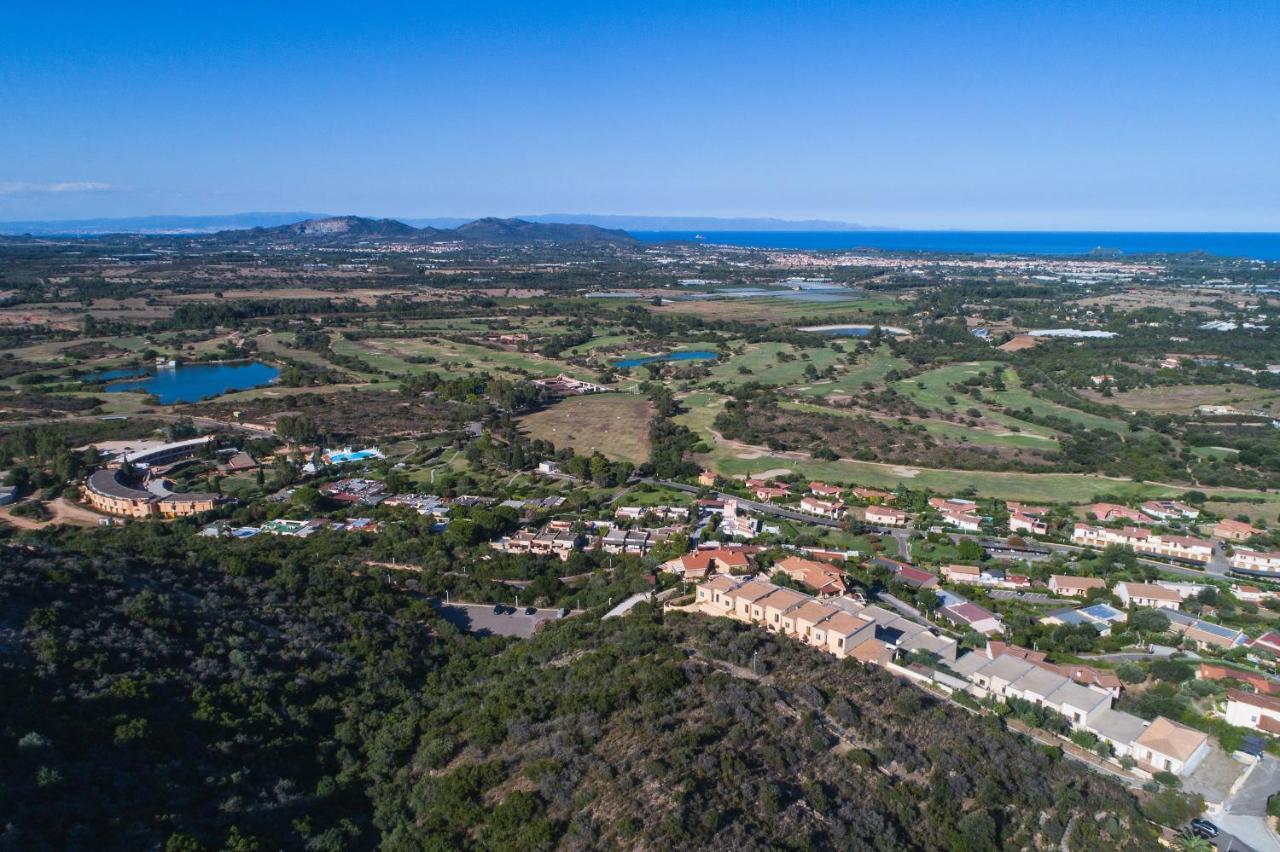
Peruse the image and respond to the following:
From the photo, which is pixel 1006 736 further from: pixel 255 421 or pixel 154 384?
pixel 154 384

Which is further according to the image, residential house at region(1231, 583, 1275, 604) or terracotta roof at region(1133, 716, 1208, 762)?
residential house at region(1231, 583, 1275, 604)

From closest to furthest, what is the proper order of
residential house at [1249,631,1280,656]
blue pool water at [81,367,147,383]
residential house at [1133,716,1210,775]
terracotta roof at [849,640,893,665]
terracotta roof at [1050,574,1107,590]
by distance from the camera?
residential house at [1133,716,1210,775] < terracotta roof at [849,640,893,665] < residential house at [1249,631,1280,656] < terracotta roof at [1050,574,1107,590] < blue pool water at [81,367,147,383]

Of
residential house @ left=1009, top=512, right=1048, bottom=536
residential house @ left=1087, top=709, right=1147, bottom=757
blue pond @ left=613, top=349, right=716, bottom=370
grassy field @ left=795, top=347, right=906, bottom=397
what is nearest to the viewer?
residential house @ left=1087, top=709, right=1147, bottom=757

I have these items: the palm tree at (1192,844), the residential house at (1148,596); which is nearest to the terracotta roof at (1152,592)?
the residential house at (1148,596)

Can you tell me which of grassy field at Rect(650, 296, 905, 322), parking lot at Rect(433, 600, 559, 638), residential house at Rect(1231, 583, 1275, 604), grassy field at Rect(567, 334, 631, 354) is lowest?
parking lot at Rect(433, 600, 559, 638)

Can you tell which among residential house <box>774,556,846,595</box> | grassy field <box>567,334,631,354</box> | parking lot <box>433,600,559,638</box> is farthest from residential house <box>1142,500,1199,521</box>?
grassy field <box>567,334,631,354</box>

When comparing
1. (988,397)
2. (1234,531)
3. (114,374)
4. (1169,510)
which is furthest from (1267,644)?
(114,374)

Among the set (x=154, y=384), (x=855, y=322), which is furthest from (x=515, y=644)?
(x=855, y=322)

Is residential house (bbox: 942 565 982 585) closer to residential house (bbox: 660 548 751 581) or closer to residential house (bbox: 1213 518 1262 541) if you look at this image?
residential house (bbox: 660 548 751 581)
